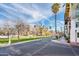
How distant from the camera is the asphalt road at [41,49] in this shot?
2057 millimetres

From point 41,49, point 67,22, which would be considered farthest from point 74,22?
point 41,49

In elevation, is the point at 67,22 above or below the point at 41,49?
above

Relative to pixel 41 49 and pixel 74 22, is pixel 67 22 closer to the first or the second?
pixel 74 22

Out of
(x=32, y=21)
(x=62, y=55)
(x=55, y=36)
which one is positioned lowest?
(x=62, y=55)

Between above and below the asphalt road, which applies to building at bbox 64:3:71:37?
above

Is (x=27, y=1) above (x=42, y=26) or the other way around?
A: above

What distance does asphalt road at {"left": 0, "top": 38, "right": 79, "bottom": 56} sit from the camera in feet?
6.75

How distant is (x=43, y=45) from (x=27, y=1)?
1.32 feet

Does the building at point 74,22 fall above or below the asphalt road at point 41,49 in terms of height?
above

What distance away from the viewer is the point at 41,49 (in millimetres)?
2068

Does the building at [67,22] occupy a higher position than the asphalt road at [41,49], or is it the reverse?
the building at [67,22]

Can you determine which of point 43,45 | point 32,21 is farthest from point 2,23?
point 43,45

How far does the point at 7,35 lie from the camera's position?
6.81ft

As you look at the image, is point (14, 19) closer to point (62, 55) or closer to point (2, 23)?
point (2, 23)
